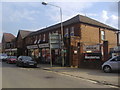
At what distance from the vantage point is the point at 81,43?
22.0m

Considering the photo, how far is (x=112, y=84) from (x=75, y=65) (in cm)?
1164

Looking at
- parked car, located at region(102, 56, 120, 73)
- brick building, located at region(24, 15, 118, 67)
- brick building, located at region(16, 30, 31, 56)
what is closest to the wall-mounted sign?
brick building, located at region(24, 15, 118, 67)

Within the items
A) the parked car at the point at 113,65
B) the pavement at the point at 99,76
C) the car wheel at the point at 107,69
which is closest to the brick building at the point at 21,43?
the pavement at the point at 99,76

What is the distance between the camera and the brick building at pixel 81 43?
770 inches

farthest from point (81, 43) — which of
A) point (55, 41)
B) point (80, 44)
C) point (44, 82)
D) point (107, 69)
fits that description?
point (44, 82)

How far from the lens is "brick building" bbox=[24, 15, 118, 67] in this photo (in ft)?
64.2

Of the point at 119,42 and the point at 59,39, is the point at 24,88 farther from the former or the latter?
the point at 119,42

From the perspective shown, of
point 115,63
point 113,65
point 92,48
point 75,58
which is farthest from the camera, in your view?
point 75,58

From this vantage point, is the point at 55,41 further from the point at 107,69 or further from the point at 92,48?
the point at 107,69

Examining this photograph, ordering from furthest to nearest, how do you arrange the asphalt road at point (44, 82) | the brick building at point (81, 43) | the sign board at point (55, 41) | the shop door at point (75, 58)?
1. the sign board at point (55, 41)
2. the shop door at point (75, 58)
3. the brick building at point (81, 43)
4. the asphalt road at point (44, 82)

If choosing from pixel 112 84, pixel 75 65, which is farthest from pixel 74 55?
pixel 112 84

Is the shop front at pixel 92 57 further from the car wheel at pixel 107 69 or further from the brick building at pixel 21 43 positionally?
the brick building at pixel 21 43

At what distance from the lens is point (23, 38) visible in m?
46.2

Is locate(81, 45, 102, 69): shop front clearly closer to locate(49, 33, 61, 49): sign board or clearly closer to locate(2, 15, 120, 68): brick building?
locate(2, 15, 120, 68): brick building
